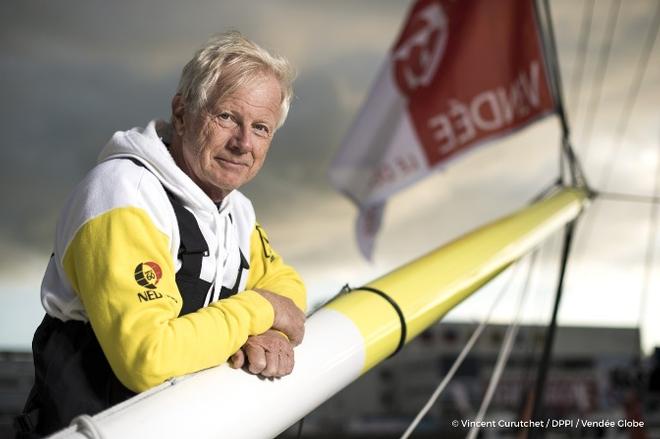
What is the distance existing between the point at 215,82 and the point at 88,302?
1.21 feet

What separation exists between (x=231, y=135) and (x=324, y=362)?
0.42 m

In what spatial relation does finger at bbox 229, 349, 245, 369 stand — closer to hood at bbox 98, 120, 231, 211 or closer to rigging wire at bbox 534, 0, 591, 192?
hood at bbox 98, 120, 231, 211

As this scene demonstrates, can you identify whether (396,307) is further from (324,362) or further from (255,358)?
(255,358)

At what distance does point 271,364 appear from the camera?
1140mm

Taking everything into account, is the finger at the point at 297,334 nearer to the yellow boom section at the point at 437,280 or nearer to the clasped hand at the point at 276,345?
the clasped hand at the point at 276,345

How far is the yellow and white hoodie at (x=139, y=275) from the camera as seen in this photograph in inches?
38.8

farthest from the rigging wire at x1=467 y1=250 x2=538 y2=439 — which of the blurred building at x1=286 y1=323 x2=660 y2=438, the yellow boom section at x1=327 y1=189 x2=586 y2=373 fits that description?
the blurred building at x1=286 y1=323 x2=660 y2=438

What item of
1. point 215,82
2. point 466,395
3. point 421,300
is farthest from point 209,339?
point 466,395

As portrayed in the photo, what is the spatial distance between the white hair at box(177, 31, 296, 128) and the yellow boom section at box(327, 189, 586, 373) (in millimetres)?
548

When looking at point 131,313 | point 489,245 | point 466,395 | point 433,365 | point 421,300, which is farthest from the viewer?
point 433,365

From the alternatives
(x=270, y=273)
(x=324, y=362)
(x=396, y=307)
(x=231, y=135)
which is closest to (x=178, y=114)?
(x=231, y=135)

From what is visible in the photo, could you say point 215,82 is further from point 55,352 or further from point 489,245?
point 489,245

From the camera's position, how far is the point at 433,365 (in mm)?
47219

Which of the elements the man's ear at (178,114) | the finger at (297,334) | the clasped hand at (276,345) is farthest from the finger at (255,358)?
the man's ear at (178,114)
